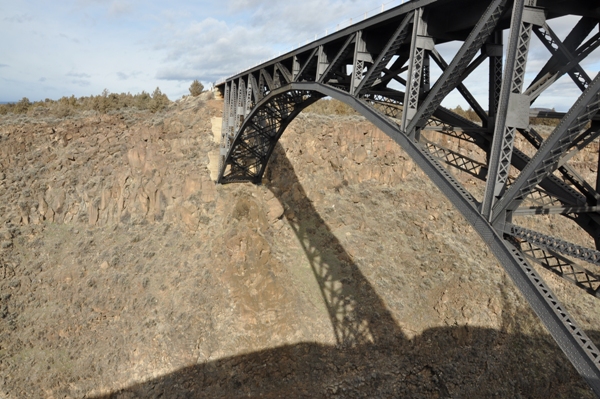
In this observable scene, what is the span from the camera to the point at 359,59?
10.3 metres

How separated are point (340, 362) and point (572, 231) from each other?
18934 millimetres

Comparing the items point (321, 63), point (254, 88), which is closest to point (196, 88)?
point (254, 88)

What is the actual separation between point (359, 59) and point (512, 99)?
5.45m

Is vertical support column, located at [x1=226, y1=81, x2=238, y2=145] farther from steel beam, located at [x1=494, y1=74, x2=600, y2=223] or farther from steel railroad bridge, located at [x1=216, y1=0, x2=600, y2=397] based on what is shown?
steel beam, located at [x1=494, y1=74, x2=600, y2=223]

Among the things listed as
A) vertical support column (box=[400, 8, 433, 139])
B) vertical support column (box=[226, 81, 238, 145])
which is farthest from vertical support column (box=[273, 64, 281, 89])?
vertical support column (box=[400, 8, 433, 139])

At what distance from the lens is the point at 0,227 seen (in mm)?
20938

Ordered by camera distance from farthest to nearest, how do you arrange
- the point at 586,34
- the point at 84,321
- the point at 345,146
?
the point at 345,146
the point at 84,321
the point at 586,34

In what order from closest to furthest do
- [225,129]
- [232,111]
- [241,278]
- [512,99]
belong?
[512,99] < [241,278] < [232,111] < [225,129]

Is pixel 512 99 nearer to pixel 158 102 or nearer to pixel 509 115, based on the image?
pixel 509 115

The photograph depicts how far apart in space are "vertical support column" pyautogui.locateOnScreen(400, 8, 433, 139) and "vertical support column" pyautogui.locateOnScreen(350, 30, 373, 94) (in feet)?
7.48

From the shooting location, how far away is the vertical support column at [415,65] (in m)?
7.96

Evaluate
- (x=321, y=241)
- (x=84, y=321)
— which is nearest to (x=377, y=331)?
(x=321, y=241)

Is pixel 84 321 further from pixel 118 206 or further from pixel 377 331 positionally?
pixel 377 331

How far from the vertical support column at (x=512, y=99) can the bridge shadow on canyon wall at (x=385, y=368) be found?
1252 centimetres
